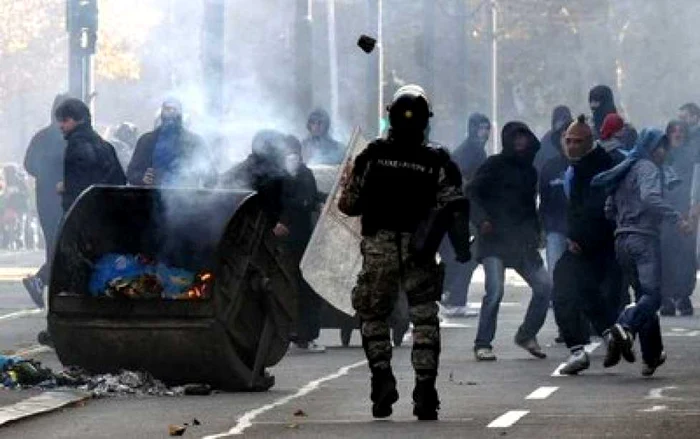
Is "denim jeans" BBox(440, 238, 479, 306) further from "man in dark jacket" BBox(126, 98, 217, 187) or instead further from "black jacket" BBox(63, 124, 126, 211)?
"black jacket" BBox(63, 124, 126, 211)

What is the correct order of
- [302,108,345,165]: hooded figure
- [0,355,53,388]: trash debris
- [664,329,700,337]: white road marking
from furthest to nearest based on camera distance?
[302,108,345,165]: hooded figure
[664,329,700,337]: white road marking
[0,355,53,388]: trash debris

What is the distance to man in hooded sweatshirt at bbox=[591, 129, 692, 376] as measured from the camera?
63.8 ft

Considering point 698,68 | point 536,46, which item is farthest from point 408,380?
point 698,68

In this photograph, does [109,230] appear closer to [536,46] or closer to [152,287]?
[152,287]

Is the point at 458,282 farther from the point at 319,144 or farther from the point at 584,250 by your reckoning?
the point at 584,250

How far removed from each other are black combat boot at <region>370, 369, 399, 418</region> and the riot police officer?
0.12 feet

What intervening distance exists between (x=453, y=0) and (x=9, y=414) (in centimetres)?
3917

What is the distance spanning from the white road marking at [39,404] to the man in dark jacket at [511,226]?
5.01 metres

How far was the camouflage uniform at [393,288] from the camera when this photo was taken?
16.0 m

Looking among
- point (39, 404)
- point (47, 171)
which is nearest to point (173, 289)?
point (39, 404)

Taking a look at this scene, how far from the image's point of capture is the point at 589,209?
20.8 metres

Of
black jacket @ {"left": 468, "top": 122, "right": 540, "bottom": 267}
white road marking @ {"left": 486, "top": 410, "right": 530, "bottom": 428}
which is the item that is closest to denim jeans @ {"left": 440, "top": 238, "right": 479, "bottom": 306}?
black jacket @ {"left": 468, "top": 122, "right": 540, "bottom": 267}

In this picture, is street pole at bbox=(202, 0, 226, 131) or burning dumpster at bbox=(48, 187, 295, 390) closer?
burning dumpster at bbox=(48, 187, 295, 390)

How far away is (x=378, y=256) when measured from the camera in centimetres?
1606
